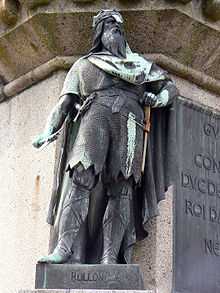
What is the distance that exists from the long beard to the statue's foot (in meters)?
1.46

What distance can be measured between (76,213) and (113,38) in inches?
49.2

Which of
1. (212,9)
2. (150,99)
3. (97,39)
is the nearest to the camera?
(150,99)

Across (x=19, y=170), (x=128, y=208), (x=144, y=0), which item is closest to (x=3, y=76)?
(x=19, y=170)

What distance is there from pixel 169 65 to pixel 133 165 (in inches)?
42.0

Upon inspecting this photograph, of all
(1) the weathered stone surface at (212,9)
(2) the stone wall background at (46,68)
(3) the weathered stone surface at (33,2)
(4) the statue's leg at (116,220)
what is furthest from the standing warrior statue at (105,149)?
(1) the weathered stone surface at (212,9)

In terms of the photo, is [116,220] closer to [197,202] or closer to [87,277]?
[87,277]

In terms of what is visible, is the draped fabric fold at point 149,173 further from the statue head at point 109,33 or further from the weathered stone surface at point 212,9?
the weathered stone surface at point 212,9

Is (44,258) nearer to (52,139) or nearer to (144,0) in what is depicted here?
(52,139)

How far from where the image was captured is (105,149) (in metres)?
6.16

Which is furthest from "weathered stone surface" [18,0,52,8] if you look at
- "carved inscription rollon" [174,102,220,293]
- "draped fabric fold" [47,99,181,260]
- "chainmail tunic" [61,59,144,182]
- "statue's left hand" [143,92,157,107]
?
"carved inscription rollon" [174,102,220,293]

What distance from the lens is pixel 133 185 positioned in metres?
6.24

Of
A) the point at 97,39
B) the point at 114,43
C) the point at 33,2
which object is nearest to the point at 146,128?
the point at 114,43

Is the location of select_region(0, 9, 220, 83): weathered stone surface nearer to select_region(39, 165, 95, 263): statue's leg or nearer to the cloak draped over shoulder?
the cloak draped over shoulder

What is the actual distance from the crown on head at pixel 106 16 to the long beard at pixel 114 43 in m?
0.10
